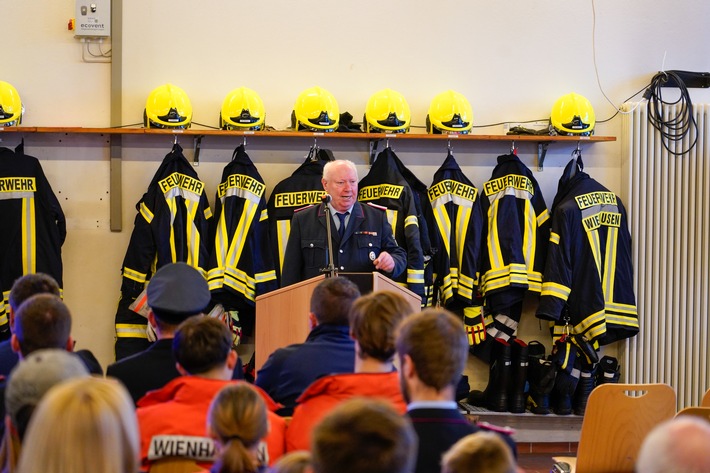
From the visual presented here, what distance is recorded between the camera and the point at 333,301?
3.40 metres

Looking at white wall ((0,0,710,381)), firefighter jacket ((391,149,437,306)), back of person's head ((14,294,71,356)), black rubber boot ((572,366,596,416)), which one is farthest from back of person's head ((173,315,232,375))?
black rubber boot ((572,366,596,416))

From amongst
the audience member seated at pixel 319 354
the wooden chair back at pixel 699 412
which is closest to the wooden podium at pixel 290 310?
the audience member seated at pixel 319 354

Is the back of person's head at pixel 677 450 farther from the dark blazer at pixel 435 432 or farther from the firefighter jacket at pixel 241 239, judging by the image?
the firefighter jacket at pixel 241 239

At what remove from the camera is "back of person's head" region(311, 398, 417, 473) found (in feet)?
4.98

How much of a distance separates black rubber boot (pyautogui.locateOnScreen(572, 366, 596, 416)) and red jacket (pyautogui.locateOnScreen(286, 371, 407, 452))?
13.1ft

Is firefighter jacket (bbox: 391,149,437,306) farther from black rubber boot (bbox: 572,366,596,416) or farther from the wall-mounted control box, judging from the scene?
the wall-mounted control box

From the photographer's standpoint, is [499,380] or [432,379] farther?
[499,380]

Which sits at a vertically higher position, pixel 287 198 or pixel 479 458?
pixel 287 198

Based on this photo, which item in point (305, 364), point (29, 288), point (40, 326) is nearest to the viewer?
point (40, 326)

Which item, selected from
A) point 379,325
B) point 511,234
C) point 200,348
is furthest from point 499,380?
point 200,348

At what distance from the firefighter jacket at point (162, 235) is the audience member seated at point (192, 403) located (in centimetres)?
336

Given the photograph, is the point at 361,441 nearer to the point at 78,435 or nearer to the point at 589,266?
the point at 78,435

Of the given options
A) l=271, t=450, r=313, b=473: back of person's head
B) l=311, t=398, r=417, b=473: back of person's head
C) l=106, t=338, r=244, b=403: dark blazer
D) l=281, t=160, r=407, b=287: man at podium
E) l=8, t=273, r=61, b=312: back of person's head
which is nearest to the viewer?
l=311, t=398, r=417, b=473: back of person's head

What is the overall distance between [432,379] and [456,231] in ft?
13.5
